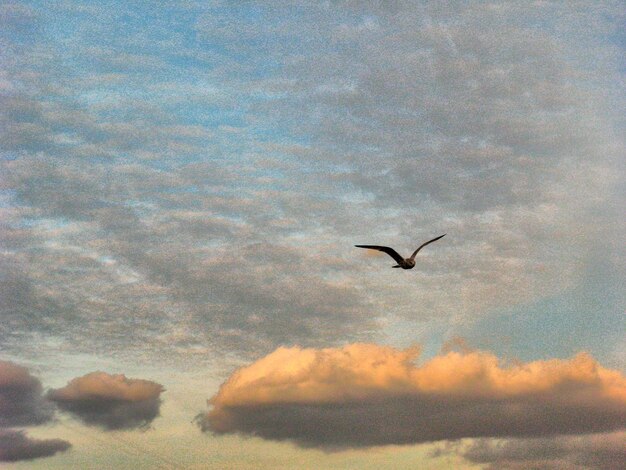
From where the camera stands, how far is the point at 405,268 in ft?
493

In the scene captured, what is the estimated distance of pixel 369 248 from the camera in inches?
5167

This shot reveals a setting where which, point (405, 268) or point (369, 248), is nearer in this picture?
point (369, 248)

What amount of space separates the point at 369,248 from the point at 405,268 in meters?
20.7
